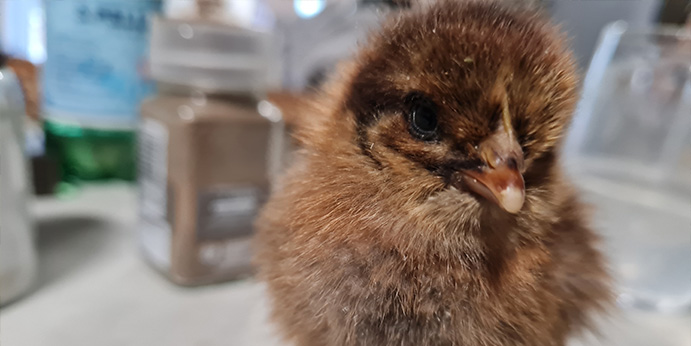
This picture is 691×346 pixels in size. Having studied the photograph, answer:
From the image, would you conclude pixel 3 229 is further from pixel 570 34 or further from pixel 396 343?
pixel 570 34

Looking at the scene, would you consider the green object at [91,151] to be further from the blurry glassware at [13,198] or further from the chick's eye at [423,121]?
the chick's eye at [423,121]

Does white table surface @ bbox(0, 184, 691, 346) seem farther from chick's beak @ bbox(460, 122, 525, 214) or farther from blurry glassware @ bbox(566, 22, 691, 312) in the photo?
chick's beak @ bbox(460, 122, 525, 214)

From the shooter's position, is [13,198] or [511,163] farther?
[13,198]

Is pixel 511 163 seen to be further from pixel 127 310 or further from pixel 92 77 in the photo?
pixel 92 77

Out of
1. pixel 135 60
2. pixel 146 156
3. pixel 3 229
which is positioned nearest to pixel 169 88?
pixel 146 156

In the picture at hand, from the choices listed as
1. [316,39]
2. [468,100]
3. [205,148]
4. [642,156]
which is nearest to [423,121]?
[468,100]

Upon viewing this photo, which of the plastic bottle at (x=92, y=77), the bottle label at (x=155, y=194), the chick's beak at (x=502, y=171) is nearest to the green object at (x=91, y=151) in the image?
the plastic bottle at (x=92, y=77)

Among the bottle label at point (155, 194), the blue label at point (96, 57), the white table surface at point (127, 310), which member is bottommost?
the white table surface at point (127, 310)
